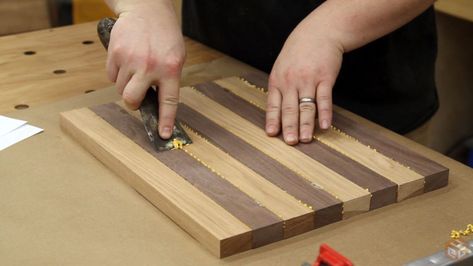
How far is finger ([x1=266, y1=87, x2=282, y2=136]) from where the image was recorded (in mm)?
1147

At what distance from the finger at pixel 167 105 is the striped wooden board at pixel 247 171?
0.03 meters

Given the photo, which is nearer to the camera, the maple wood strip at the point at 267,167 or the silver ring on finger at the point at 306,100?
the maple wood strip at the point at 267,167

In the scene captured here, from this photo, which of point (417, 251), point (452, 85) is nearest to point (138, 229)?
point (417, 251)

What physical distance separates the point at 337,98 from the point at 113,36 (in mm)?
442

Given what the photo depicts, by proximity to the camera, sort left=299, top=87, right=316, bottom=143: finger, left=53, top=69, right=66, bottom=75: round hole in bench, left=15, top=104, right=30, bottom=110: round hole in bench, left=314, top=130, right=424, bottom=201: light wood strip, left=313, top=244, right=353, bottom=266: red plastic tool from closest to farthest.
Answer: left=313, top=244, right=353, bottom=266: red plastic tool, left=314, top=130, right=424, bottom=201: light wood strip, left=299, top=87, right=316, bottom=143: finger, left=15, top=104, right=30, bottom=110: round hole in bench, left=53, top=69, right=66, bottom=75: round hole in bench

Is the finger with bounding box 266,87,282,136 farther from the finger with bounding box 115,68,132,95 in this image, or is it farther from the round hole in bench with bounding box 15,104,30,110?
the round hole in bench with bounding box 15,104,30,110

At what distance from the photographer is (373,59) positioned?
52.9 inches

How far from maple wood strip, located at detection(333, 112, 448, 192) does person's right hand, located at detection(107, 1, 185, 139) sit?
28cm

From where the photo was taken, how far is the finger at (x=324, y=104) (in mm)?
1157

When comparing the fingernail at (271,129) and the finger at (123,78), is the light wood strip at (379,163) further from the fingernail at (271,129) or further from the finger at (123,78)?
the finger at (123,78)

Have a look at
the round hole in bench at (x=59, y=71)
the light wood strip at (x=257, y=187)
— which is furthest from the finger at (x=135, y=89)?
the round hole in bench at (x=59, y=71)

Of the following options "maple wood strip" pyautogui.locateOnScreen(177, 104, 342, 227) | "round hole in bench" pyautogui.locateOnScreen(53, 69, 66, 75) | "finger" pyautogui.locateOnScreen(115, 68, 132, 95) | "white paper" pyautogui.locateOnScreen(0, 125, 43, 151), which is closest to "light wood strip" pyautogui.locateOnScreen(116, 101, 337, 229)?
"maple wood strip" pyautogui.locateOnScreen(177, 104, 342, 227)

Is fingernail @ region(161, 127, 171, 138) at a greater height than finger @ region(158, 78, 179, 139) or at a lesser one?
lesser

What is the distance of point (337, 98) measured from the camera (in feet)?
4.53
